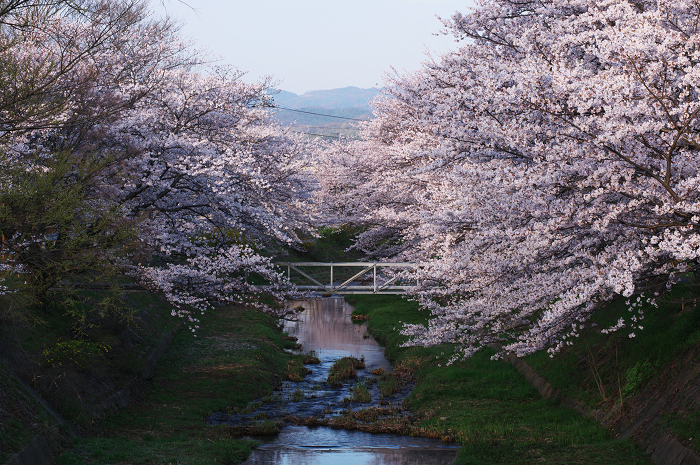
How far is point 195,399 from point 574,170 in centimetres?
931

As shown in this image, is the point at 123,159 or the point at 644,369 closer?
the point at 644,369

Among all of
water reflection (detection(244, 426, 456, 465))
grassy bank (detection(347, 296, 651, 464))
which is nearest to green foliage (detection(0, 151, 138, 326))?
water reflection (detection(244, 426, 456, 465))

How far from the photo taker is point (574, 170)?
21.7 ft

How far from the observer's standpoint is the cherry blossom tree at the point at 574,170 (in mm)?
6156

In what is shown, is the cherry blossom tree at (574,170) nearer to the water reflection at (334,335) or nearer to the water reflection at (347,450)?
the water reflection at (347,450)

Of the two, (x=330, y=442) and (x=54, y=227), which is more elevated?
(x=54, y=227)

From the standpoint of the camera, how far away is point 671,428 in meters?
7.20

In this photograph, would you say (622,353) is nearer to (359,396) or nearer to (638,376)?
(638,376)

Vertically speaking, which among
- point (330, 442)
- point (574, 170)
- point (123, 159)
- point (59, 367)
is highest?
point (123, 159)

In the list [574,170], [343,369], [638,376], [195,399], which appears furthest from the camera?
[343,369]

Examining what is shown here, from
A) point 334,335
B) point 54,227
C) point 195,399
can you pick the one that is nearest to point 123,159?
point 54,227

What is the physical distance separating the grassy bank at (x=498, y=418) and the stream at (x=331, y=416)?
517mm

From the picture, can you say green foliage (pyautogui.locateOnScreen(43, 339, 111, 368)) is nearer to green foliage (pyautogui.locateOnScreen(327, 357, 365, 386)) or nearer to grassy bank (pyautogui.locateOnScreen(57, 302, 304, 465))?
grassy bank (pyautogui.locateOnScreen(57, 302, 304, 465))

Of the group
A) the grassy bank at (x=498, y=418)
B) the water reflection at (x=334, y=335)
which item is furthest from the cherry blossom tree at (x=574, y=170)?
the water reflection at (x=334, y=335)
